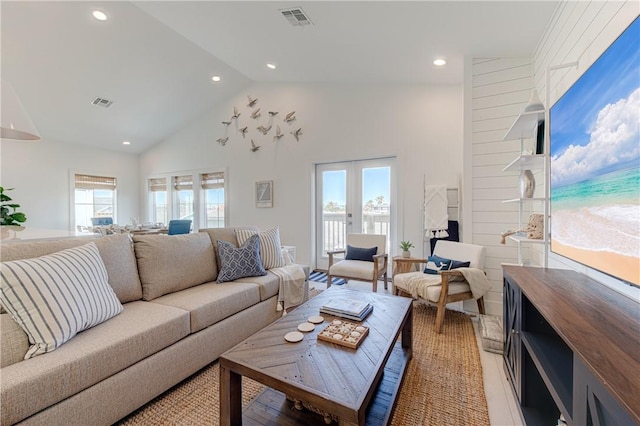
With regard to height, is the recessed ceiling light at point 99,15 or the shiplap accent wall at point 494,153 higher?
the recessed ceiling light at point 99,15

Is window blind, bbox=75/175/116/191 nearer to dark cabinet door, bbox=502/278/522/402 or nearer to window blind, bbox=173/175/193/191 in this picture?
window blind, bbox=173/175/193/191

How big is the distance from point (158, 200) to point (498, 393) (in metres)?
7.60

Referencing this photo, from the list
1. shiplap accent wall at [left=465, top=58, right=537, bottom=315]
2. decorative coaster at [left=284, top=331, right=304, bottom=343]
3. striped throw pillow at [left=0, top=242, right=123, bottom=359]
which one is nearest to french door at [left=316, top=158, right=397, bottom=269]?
shiplap accent wall at [left=465, top=58, right=537, bottom=315]

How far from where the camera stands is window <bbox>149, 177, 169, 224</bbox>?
6924 mm

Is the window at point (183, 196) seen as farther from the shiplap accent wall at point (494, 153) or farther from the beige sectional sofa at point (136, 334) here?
the shiplap accent wall at point (494, 153)

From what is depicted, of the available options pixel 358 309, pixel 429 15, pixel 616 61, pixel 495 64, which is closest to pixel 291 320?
pixel 358 309

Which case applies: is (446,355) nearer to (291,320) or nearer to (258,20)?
(291,320)

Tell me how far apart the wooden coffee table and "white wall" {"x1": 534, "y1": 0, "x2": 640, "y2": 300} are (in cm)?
118

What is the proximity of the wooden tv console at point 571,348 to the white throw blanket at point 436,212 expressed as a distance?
175cm

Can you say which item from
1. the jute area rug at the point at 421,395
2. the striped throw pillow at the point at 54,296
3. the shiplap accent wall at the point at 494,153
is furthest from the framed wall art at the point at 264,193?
the striped throw pillow at the point at 54,296

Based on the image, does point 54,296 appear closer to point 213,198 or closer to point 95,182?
point 213,198

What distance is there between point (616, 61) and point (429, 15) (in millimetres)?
1671

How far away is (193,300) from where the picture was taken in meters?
2.05

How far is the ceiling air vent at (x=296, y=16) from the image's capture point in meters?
2.75
